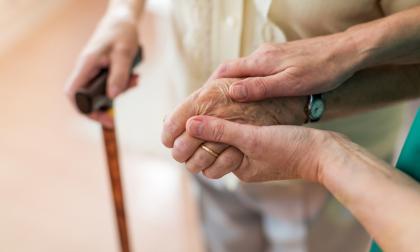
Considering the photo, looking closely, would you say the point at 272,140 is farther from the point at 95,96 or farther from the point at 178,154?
the point at 95,96

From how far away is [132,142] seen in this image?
2.03 meters

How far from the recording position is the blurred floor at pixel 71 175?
1763 mm

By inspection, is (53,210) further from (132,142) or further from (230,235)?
(230,235)

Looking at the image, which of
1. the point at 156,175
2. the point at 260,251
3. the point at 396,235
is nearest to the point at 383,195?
the point at 396,235

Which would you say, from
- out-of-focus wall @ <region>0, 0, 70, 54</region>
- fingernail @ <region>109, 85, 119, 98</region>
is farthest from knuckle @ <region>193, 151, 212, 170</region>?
out-of-focus wall @ <region>0, 0, 70, 54</region>

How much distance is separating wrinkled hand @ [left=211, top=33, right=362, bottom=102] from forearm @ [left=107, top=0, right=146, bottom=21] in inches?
16.3

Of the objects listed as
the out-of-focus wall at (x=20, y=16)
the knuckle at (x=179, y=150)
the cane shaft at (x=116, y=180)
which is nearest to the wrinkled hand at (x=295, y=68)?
the knuckle at (x=179, y=150)

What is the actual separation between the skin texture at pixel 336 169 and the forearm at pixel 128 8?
1.58 ft

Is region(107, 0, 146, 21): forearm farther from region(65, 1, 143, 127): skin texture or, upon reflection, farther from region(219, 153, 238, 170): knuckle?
region(219, 153, 238, 170): knuckle

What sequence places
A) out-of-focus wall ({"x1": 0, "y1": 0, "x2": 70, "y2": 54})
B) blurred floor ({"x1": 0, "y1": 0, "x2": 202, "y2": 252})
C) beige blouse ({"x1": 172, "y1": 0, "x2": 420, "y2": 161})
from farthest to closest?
out-of-focus wall ({"x1": 0, "y1": 0, "x2": 70, "y2": 54}) → blurred floor ({"x1": 0, "y1": 0, "x2": 202, "y2": 252}) → beige blouse ({"x1": 172, "y1": 0, "x2": 420, "y2": 161})

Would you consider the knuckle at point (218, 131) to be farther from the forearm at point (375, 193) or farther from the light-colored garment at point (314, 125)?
the light-colored garment at point (314, 125)

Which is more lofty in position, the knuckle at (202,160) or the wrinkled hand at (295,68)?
the wrinkled hand at (295,68)

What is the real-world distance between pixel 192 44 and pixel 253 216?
1.79 ft

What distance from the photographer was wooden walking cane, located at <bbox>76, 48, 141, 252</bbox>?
1.01m
